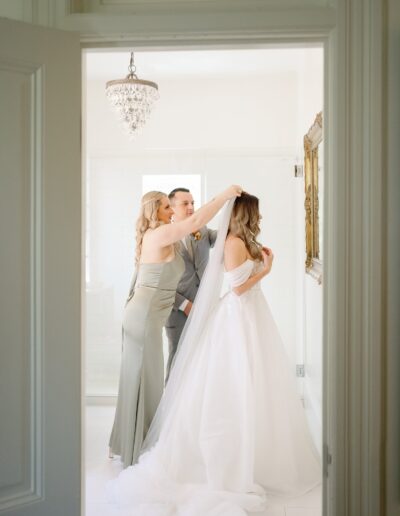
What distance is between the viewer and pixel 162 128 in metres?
5.16

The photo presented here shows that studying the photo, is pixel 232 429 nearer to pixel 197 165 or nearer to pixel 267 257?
pixel 267 257

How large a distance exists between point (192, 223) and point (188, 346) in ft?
2.46

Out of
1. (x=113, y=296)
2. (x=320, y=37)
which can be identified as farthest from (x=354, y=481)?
(x=113, y=296)

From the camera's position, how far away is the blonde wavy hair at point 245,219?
3729 mm

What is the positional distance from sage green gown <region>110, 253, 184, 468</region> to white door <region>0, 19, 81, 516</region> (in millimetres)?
1888

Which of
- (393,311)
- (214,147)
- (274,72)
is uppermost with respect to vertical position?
(274,72)

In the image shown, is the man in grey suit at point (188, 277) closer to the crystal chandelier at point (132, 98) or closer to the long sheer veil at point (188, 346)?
the long sheer veil at point (188, 346)

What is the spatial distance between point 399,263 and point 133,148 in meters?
3.80

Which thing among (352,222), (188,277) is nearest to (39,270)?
(352,222)

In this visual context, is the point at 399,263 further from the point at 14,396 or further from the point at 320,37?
the point at 14,396

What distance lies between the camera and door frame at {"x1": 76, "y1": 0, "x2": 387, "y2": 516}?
1692mm

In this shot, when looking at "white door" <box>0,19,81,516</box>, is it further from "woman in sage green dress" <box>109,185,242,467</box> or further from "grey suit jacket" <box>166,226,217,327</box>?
"grey suit jacket" <box>166,226,217,327</box>

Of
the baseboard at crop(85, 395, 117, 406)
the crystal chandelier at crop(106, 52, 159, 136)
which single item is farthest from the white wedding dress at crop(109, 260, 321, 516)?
the baseboard at crop(85, 395, 117, 406)

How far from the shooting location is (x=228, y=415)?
3332mm
